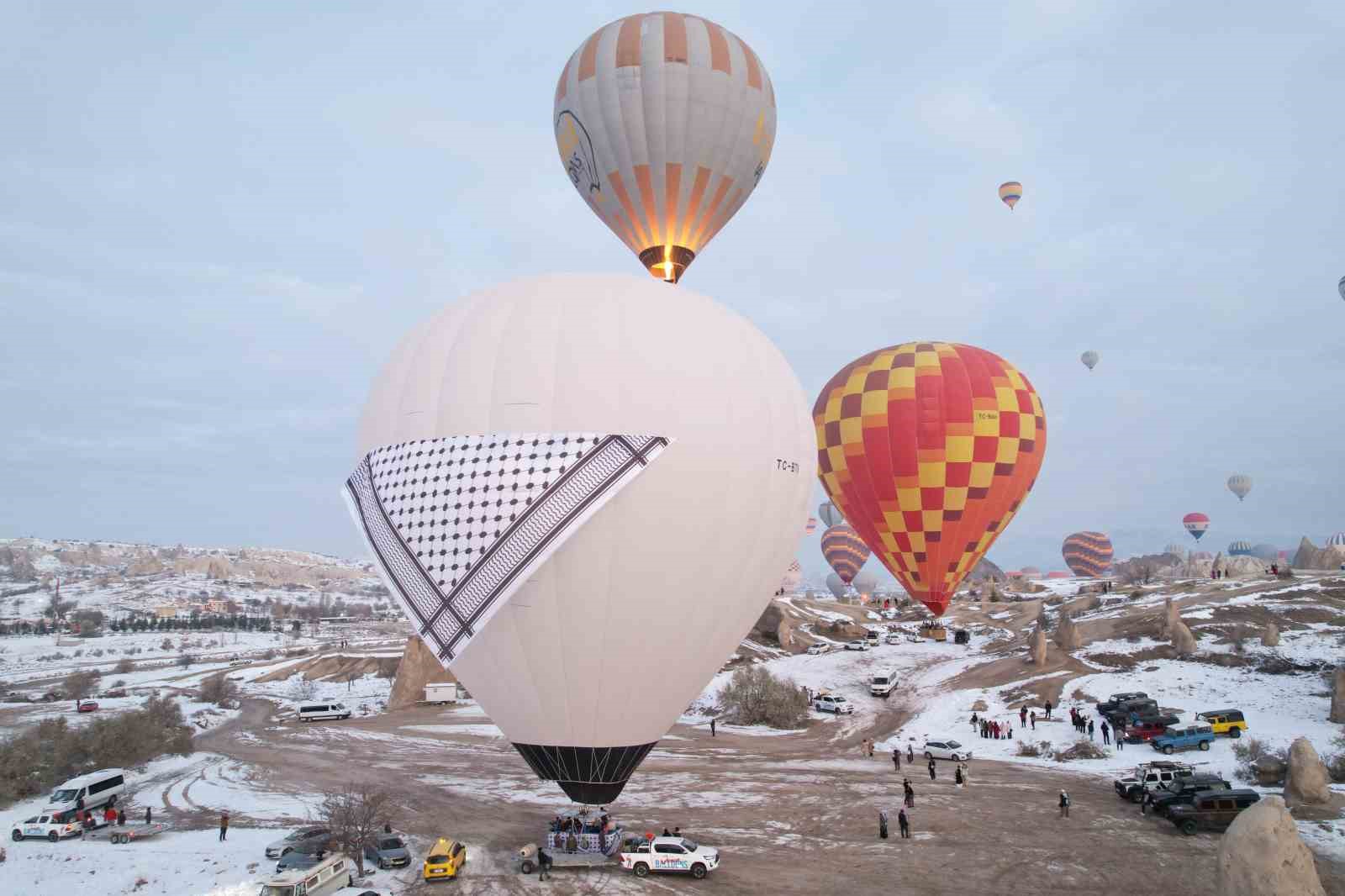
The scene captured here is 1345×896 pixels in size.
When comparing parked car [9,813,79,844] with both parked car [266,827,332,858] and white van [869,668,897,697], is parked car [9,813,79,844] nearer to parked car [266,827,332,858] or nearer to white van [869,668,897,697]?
parked car [266,827,332,858]

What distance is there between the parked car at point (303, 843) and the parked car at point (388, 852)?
0.93m

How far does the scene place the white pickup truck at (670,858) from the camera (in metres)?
15.6

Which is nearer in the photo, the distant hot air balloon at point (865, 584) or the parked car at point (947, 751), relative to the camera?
the parked car at point (947, 751)

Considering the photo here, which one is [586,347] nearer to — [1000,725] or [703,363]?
[703,363]

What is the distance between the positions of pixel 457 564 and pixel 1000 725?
23.5 metres

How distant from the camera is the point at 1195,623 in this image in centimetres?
3634

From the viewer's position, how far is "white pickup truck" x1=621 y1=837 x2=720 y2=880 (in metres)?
15.6

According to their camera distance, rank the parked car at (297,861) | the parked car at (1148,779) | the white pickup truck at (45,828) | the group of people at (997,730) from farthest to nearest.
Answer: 1. the group of people at (997,730)
2. the white pickup truck at (45,828)
3. the parked car at (1148,779)
4. the parked car at (297,861)

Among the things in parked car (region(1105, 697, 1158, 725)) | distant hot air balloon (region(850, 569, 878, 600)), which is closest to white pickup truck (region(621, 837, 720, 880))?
parked car (region(1105, 697, 1158, 725))

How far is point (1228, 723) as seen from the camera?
24625 mm

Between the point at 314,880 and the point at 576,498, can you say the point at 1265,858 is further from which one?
the point at 314,880

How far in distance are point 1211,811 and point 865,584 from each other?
271 feet

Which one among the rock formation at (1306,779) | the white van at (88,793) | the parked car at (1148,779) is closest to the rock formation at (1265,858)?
the rock formation at (1306,779)

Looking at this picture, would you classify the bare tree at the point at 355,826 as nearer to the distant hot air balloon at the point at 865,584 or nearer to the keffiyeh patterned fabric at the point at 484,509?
the keffiyeh patterned fabric at the point at 484,509
